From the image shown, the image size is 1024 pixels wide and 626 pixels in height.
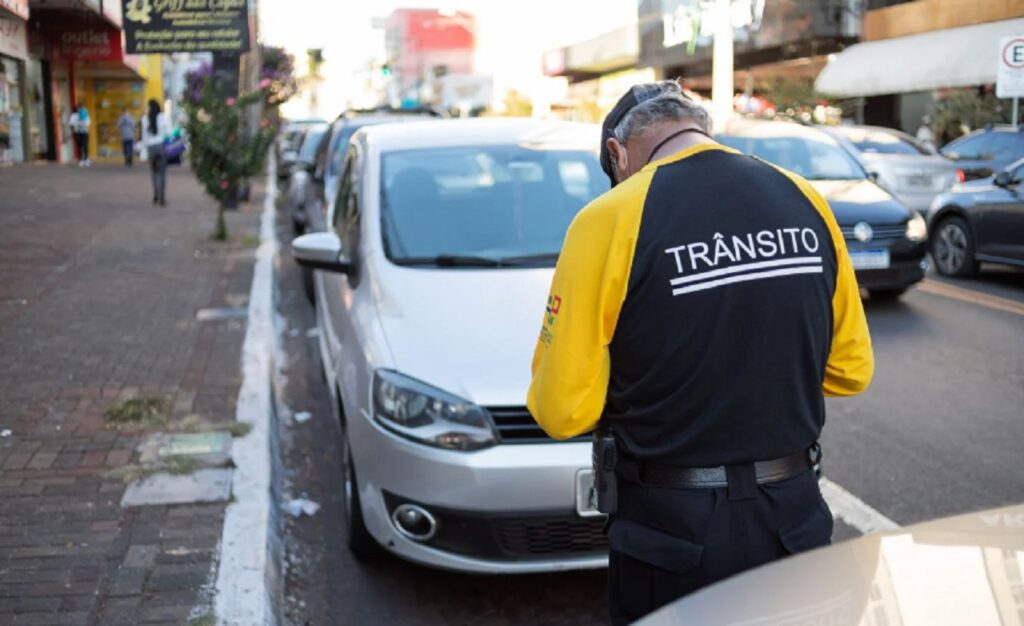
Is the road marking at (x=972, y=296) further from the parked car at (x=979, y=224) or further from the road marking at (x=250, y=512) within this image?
the road marking at (x=250, y=512)

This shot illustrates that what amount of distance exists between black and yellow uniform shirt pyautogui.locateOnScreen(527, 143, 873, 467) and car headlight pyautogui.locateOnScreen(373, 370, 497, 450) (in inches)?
68.5

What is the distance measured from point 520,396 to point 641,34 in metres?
47.1

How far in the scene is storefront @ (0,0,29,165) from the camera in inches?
855

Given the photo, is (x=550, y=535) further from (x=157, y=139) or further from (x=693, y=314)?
(x=157, y=139)

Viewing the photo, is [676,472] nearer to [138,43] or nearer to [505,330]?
Answer: [505,330]

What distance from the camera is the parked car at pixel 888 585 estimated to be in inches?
83.7

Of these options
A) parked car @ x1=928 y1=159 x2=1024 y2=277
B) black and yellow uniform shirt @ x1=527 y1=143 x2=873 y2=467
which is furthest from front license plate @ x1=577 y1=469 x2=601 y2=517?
parked car @ x1=928 y1=159 x2=1024 y2=277

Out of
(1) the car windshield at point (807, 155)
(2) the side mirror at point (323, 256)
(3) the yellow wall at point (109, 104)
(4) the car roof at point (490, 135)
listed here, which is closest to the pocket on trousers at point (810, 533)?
(2) the side mirror at point (323, 256)

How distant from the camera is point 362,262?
5.71 meters

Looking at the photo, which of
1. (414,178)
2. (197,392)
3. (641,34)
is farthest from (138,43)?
(641,34)

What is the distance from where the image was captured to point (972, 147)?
17.7 metres

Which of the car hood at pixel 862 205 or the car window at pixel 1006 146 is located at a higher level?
the car window at pixel 1006 146

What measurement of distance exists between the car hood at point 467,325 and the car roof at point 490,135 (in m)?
1.14

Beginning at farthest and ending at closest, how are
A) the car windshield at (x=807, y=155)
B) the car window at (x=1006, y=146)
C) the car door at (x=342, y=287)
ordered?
the car window at (x=1006, y=146) → the car windshield at (x=807, y=155) → the car door at (x=342, y=287)
